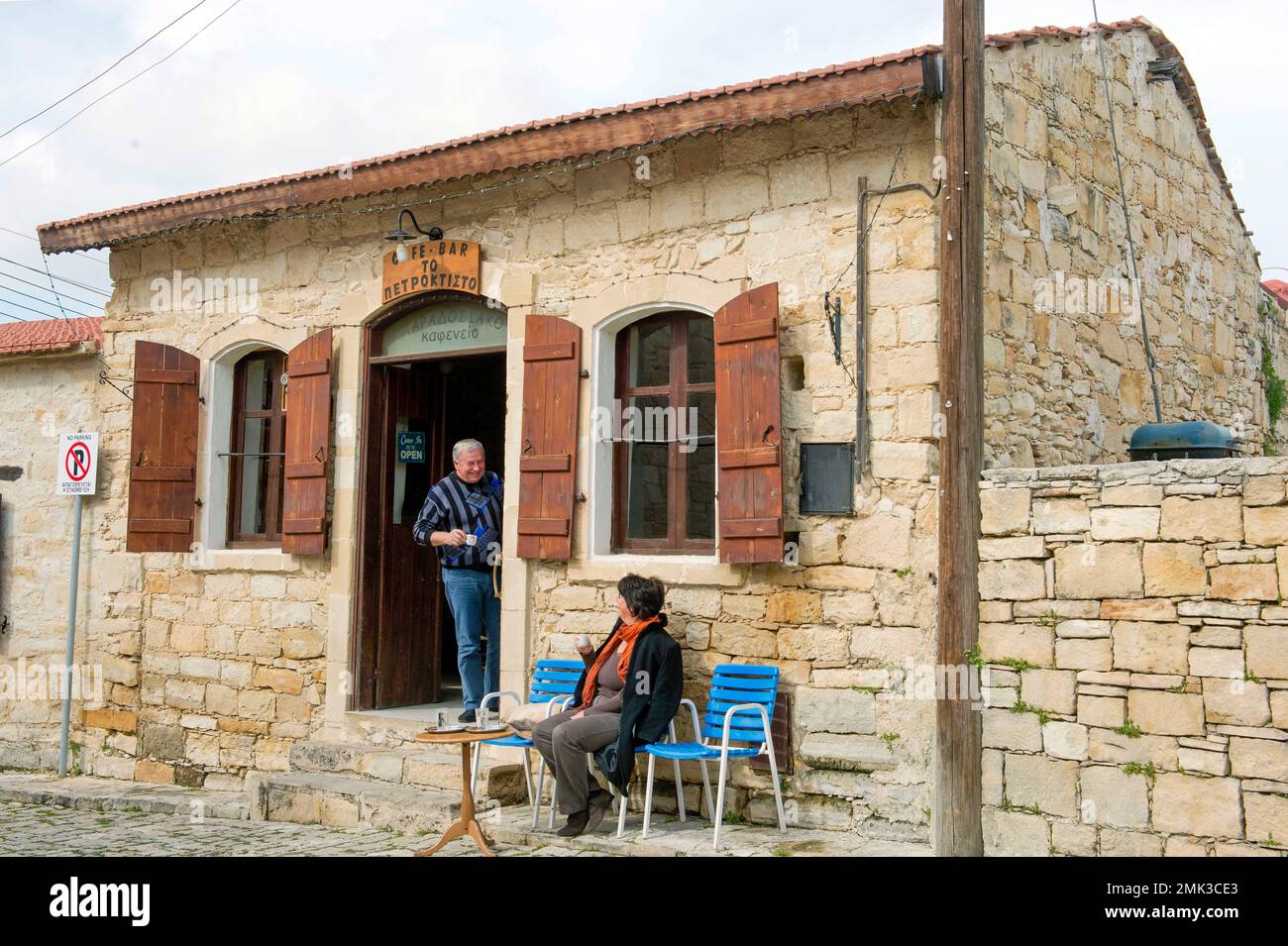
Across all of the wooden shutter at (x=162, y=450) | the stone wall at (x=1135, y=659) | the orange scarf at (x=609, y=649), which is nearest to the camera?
the stone wall at (x=1135, y=659)

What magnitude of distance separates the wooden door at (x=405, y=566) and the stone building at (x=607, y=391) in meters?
0.02

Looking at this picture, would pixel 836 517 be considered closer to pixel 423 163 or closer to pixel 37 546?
pixel 423 163

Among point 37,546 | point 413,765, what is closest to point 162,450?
point 37,546

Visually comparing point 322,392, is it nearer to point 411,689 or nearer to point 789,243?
point 411,689

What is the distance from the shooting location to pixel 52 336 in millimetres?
10500

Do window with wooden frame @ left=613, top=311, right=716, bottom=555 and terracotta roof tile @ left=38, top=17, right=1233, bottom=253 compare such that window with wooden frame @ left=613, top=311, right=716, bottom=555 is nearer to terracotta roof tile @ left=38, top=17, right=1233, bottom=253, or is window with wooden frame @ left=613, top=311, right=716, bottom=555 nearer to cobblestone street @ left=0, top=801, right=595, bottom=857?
terracotta roof tile @ left=38, top=17, right=1233, bottom=253

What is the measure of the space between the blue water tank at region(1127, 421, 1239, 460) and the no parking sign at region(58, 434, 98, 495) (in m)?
Result: 7.44

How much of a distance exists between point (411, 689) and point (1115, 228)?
5.76 m

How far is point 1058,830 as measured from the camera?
588cm

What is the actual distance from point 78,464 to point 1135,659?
7.77 meters

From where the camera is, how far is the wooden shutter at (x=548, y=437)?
7.63 meters

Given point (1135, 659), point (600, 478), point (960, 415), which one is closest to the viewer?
point (1135, 659)

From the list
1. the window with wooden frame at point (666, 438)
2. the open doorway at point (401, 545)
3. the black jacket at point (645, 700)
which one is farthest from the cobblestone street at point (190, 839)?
the window with wooden frame at point (666, 438)

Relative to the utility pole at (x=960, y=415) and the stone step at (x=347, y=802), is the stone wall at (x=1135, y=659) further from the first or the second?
the stone step at (x=347, y=802)
